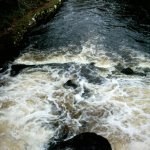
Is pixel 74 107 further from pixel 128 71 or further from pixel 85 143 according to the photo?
pixel 128 71

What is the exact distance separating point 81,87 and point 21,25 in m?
8.66

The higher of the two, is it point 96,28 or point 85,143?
point 85,143

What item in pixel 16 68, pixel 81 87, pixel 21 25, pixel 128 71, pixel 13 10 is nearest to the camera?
pixel 81 87

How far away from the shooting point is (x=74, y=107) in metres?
11.6

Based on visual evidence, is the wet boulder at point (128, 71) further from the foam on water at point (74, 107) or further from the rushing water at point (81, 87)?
the foam on water at point (74, 107)

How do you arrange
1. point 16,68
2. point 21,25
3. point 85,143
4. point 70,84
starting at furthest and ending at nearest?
point 21,25
point 16,68
point 70,84
point 85,143

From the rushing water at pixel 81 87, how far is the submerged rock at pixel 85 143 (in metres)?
0.60

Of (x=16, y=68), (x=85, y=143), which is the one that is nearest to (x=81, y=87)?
(x=16, y=68)

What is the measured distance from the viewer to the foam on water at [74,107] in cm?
1008

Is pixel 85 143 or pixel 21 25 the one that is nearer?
pixel 85 143

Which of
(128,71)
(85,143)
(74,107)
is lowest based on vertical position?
(74,107)

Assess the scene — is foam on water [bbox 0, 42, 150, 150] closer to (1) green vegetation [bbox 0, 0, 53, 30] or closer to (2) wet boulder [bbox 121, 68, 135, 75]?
(2) wet boulder [bbox 121, 68, 135, 75]

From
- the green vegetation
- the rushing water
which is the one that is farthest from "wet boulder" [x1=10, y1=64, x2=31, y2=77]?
the green vegetation

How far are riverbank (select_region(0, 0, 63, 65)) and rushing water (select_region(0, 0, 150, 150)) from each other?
0.69 m
